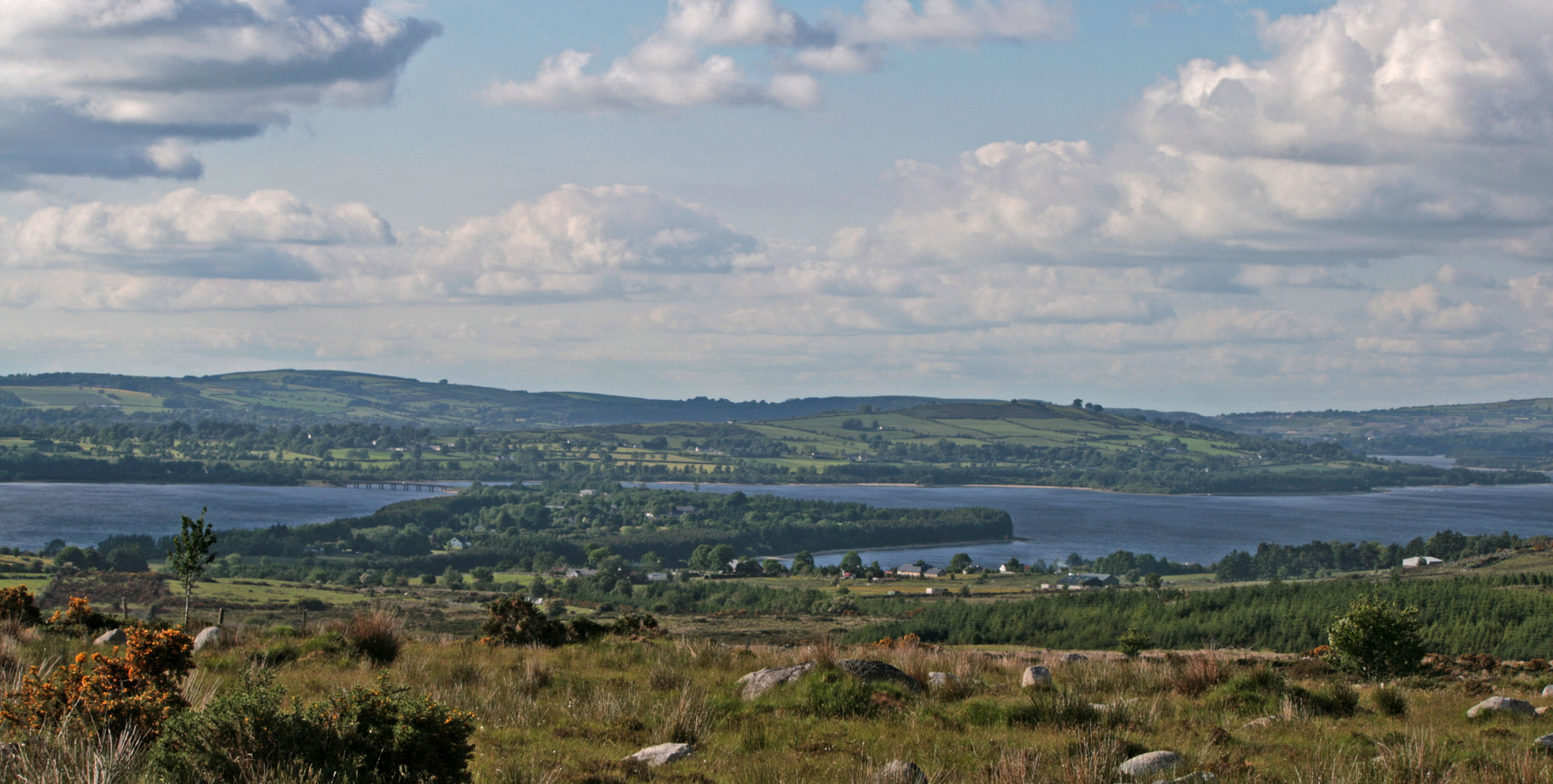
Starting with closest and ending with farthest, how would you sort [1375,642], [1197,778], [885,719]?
[1197,778], [885,719], [1375,642]

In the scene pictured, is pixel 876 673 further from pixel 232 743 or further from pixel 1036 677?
pixel 232 743

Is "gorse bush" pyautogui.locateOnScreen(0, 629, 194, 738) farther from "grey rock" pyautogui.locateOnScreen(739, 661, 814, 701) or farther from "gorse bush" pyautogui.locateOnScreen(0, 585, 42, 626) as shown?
"gorse bush" pyautogui.locateOnScreen(0, 585, 42, 626)

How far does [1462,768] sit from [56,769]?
10.4 meters

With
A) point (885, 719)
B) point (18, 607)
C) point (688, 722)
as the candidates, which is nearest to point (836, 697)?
point (885, 719)

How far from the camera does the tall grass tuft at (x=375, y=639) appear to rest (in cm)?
1622

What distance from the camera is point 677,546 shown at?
593ft

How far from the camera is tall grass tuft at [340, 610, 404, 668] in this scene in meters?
16.2

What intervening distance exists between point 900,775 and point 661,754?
2.47 m

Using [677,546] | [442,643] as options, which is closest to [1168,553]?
[677,546]

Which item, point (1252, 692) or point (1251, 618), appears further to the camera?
point (1251, 618)

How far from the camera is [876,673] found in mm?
13906

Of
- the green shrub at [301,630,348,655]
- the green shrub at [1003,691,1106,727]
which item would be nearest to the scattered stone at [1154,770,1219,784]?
the green shrub at [1003,691,1106,727]

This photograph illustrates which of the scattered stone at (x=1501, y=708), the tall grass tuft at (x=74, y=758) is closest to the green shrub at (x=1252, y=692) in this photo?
the scattered stone at (x=1501, y=708)

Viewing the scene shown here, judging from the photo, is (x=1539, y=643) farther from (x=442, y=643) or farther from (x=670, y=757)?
(x=670, y=757)
